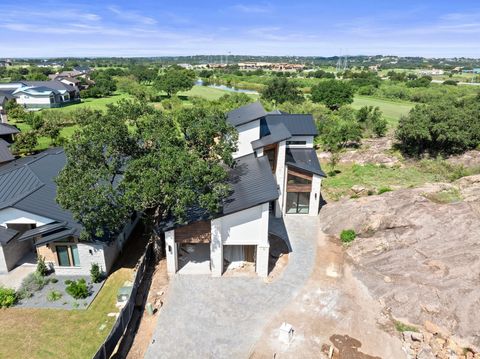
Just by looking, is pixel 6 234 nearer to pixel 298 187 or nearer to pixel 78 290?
pixel 78 290

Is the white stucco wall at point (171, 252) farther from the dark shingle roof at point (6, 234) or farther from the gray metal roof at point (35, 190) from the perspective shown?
the dark shingle roof at point (6, 234)

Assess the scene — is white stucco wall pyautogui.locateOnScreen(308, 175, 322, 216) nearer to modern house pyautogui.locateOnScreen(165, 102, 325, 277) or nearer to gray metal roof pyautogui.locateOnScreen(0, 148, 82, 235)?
modern house pyautogui.locateOnScreen(165, 102, 325, 277)

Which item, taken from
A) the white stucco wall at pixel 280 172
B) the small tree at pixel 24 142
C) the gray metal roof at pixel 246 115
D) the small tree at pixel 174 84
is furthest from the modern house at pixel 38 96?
the white stucco wall at pixel 280 172

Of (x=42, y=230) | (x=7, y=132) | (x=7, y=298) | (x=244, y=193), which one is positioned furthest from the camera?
(x=7, y=132)

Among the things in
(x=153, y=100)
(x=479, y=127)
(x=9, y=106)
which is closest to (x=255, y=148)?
(x=479, y=127)

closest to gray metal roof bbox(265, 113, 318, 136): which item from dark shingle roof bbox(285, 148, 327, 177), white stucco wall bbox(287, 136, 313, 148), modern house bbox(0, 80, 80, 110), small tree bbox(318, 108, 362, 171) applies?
white stucco wall bbox(287, 136, 313, 148)

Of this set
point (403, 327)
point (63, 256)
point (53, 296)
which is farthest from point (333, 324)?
point (63, 256)

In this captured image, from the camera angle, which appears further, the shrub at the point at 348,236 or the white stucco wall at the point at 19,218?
the shrub at the point at 348,236
